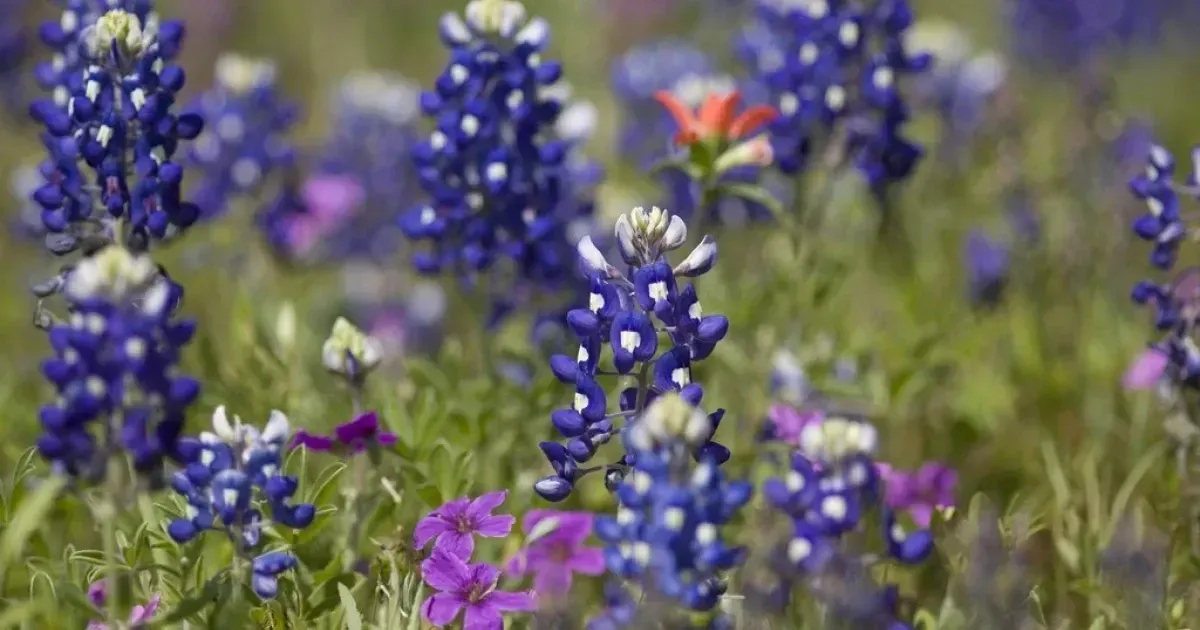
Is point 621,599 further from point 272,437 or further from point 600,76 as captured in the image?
point 600,76

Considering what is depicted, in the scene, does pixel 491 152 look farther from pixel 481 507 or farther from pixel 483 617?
pixel 483 617

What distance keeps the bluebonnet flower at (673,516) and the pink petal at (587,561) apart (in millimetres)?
731

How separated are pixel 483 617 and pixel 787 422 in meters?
1.14

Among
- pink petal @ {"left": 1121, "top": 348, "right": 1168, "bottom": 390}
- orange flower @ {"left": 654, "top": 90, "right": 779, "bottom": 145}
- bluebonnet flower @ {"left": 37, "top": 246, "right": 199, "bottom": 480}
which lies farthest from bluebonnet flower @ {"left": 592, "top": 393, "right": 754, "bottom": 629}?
pink petal @ {"left": 1121, "top": 348, "right": 1168, "bottom": 390}

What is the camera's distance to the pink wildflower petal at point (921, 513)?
306 cm

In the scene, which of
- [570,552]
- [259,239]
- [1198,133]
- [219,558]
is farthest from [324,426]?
[1198,133]

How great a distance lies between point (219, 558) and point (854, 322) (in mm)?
2621

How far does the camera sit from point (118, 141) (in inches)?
105

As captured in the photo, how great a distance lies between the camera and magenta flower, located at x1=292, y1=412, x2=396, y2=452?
272 centimetres

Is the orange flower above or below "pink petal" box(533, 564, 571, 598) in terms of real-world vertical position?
above

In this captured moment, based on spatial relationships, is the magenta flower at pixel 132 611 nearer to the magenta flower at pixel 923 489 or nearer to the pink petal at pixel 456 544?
the pink petal at pixel 456 544

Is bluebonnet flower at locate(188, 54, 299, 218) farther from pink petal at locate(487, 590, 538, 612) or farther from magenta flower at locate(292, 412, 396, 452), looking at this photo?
pink petal at locate(487, 590, 538, 612)

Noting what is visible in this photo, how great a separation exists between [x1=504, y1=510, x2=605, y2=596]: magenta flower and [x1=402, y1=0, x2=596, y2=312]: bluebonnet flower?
37.3 inches

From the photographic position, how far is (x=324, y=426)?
3.43 meters
